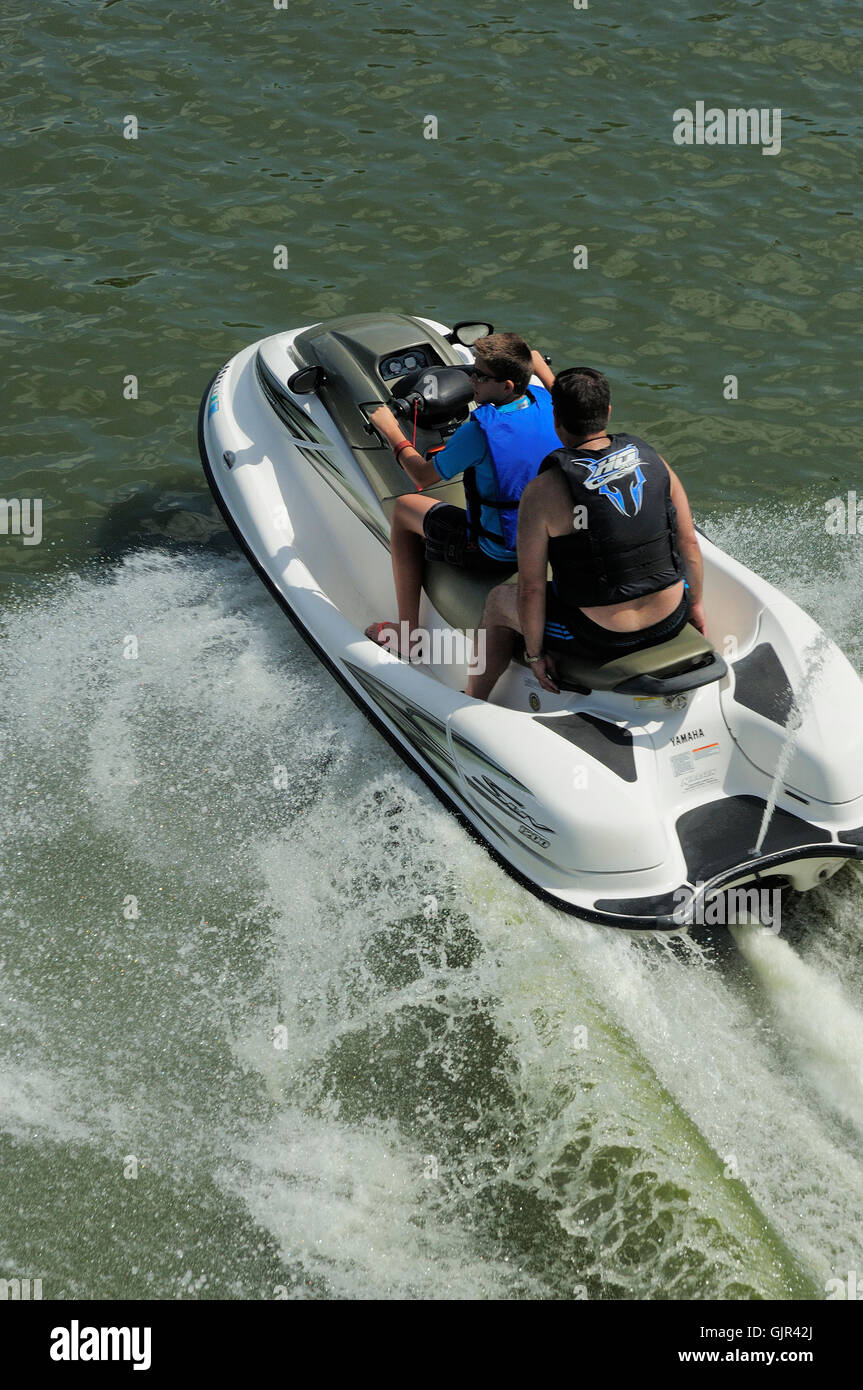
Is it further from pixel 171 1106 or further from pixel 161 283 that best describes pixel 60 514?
pixel 171 1106

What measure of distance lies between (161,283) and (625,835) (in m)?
6.15

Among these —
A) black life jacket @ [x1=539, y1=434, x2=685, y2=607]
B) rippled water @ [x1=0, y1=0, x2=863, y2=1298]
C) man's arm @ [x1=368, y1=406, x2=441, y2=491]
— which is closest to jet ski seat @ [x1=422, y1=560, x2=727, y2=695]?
black life jacket @ [x1=539, y1=434, x2=685, y2=607]

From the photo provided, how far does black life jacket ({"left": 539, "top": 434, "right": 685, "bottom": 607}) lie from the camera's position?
4238mm

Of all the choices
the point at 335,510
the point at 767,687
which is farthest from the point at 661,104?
the point at 767,687

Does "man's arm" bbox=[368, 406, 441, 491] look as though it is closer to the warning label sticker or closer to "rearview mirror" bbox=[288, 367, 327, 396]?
"rearview mirror" bbox=[288, 367, 327, 396]

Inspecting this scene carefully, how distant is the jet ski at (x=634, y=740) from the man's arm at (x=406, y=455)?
16cm

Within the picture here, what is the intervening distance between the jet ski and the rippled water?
26 cm

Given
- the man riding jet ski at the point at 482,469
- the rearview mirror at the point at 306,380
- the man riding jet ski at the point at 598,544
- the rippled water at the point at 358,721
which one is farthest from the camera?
the rearview mirror at the point at 306,380

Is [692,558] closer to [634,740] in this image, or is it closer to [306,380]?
[634,740]

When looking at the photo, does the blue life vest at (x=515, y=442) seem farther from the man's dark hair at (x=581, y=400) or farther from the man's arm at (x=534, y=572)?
the man's dark hair at (x=581, y=400)

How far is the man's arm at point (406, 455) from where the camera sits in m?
5.21

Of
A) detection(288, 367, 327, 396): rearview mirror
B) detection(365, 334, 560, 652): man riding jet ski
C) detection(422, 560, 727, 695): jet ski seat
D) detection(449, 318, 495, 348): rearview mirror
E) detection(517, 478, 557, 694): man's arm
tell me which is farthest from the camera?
detection(449, 318, 495, 348): rearview mirror

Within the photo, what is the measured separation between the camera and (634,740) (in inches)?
179

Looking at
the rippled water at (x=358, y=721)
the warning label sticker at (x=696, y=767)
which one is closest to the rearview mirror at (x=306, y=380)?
the rippled water at (x=358, y=721)
